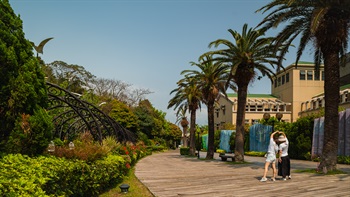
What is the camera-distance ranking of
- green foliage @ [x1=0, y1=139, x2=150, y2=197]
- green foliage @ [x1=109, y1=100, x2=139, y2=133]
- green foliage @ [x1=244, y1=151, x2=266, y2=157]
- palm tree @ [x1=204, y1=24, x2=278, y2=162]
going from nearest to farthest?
green foliage @ [x1=0, y1=139, x2=150, y2=197], palm tree @ [x1=204, y1=24, x2=278, y2=162], green foliage @ [x1=244, y1=151, x2=266, y2=157], green foliage @ [x1=109, y1=100, x2=139, y2=133]

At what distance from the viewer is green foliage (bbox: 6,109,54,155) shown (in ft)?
26.3

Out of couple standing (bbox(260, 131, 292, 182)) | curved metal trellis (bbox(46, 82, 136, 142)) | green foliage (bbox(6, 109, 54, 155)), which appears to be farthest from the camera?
curved metal trellis (bbox(46, 82, 136, 142))

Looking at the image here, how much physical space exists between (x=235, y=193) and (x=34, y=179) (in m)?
5.82

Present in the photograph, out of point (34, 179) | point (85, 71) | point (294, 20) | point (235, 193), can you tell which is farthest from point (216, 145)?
point (34, 179)

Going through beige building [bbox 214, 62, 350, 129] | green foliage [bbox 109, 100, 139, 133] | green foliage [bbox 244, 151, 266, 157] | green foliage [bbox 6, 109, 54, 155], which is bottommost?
green foliage [bbox 244, 151, 266, 157]

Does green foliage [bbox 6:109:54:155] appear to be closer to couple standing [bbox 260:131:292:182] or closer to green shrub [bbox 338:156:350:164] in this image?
couple standing [bbox 260:131:292:182]

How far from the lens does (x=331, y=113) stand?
48.5ft

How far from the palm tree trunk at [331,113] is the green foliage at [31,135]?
1160 centimetres

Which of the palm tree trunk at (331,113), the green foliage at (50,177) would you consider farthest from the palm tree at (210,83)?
the green foliage at (50,177)

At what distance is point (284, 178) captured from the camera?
1248 centimetres

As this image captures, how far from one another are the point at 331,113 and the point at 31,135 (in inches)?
485

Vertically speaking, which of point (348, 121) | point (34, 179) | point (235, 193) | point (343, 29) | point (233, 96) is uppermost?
point (233, 96)

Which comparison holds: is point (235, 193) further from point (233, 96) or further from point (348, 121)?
point (233, 96)

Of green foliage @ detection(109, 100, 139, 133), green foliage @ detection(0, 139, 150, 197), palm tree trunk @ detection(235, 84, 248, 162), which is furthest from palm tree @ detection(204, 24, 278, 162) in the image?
green foliage @ detection(109, 100, 139, 133)
